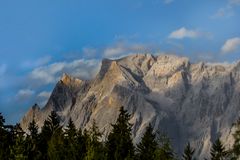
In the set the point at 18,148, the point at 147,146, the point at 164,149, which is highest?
the point at 147,146

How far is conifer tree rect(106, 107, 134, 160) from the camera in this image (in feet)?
201

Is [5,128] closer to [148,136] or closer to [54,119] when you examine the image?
[148,136]

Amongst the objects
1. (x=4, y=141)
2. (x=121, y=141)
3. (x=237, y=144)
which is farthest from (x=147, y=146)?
(x=4, y=141)

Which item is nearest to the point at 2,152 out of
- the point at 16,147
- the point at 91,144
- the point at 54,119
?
the point at 16,147

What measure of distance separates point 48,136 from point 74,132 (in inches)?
286

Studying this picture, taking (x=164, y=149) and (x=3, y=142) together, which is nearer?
(x=3, y=142)

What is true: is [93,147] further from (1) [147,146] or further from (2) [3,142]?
(1) [147,146]

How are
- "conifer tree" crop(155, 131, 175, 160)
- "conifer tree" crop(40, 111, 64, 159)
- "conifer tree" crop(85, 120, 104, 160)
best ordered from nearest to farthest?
"conifer tree" crop(85, 120, 104, 160) → "conifer tree" crop(155, 131, 175, 160) → "conifer tree" crop(40, 111, 64, 159)

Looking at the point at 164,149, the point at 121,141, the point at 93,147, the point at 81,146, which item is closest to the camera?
the point at 93,147

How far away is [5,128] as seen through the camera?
44.8 metres

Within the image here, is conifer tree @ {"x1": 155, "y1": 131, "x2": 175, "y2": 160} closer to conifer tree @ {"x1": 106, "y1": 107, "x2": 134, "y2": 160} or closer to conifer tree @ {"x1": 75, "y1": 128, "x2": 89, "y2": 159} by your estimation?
conifer tree @ {"x1": 106, "y1": 107, "x2": 134, "y2": 160}

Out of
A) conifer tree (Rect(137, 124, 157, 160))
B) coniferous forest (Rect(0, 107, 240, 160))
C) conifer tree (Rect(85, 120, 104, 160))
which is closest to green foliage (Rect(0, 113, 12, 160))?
coniferous forest (Rect(0, 107, 240, 160))

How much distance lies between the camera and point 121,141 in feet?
202

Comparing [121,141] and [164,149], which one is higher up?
[121,141]
